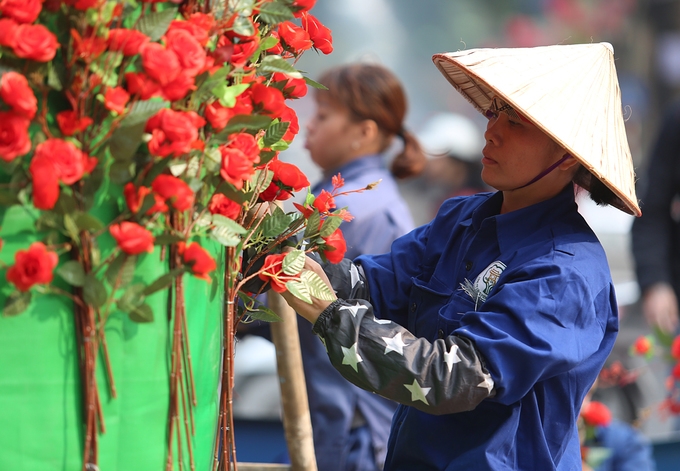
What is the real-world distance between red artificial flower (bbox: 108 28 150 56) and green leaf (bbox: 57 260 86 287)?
23 cm

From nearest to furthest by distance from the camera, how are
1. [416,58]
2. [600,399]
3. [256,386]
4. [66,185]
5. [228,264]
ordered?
[66,185] < [228,264] < [256,386] < [416,58] < [600,399]

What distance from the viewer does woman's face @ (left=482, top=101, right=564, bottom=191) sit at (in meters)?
1.35

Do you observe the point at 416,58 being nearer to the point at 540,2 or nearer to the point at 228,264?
the point at 540,2

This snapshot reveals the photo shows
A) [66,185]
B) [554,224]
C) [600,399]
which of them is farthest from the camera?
[600,399]

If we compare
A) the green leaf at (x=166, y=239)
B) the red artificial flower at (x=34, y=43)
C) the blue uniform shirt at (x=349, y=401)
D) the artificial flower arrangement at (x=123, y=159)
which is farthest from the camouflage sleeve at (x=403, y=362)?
the blue uniform shirt at (x=349, y=401)

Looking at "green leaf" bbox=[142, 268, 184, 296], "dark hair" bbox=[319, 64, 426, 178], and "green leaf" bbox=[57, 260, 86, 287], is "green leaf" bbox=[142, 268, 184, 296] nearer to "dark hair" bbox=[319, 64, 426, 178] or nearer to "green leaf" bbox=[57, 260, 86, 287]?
"green leaf" bbox=[57, 260, 86, 287]

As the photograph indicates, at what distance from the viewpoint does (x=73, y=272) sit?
88 centimetres

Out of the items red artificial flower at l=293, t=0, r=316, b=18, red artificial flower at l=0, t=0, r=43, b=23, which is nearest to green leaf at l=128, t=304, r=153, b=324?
red artificial flower at l=0, t=0, r=43, b=23

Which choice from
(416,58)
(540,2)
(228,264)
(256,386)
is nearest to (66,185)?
(228,264)

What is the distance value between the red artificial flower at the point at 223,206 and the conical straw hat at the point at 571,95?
0.46 m

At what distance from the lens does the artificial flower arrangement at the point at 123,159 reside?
0.84 m

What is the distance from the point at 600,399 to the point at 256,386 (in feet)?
5.78

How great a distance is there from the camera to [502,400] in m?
1.20

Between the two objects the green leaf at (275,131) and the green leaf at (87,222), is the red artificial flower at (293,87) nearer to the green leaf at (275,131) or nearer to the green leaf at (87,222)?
the green leaf at (275,131)
